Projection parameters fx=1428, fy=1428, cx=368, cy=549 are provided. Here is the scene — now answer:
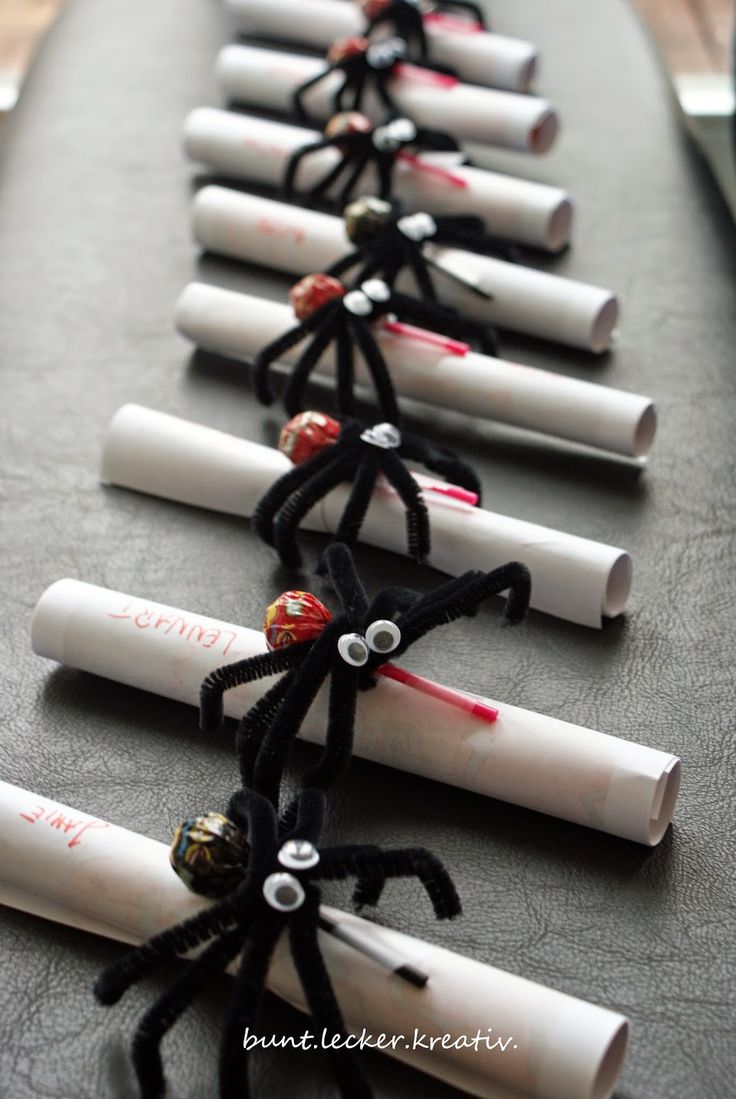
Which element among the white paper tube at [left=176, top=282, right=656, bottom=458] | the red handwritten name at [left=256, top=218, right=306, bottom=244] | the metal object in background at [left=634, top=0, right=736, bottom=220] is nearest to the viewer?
the white paper tube at [left=176, top=282, right=656, bottom=458]

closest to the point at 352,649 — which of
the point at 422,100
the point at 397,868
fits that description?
the point at 397,868

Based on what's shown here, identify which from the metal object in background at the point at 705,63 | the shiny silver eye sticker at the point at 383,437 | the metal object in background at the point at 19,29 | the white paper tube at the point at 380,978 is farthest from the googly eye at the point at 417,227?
the metal object in background at the point at 19,29

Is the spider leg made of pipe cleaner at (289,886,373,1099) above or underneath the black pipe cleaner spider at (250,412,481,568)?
underneath

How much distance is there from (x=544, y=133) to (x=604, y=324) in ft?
0.75

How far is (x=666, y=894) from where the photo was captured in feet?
1.96

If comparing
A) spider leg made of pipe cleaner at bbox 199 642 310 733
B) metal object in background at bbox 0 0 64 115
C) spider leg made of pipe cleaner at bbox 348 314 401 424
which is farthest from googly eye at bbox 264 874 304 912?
metal object in background at bbox 0 0 64 115

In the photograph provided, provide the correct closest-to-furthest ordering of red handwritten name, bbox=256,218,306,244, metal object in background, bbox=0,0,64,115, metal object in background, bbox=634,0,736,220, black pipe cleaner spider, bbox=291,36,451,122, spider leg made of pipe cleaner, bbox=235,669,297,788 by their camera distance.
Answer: spider leg made of pipe cleaner, bbox=235,669,297,788
red handwritten name, bbox=256,218,306,244
black pipe cleaner spider, bbox=291,36,451,122
metal object in background, bbox=634,0,736,220
metal object in background, bbox=0,0,64,115

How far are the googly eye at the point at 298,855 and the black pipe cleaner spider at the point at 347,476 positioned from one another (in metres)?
0.23

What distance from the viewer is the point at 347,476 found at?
0.75 m

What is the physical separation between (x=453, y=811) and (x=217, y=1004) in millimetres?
136

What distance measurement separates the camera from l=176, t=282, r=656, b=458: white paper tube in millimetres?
821

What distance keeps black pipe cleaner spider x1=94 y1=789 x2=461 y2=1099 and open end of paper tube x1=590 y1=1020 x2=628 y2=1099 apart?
7cm

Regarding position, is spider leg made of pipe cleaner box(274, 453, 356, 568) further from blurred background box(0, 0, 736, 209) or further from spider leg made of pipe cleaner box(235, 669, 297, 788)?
blurred background box(0, 0, 736, 209)

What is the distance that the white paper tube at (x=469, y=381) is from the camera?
0.82m
